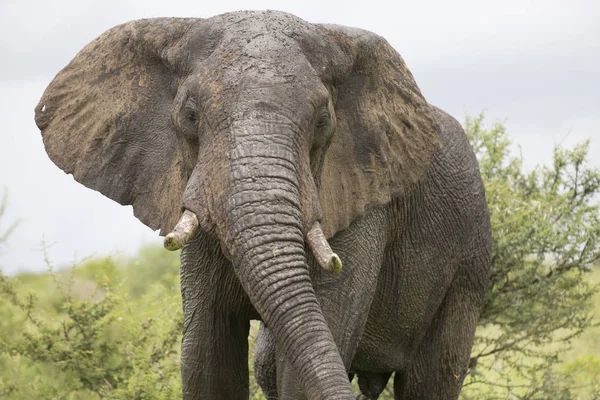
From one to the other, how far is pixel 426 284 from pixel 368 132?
122 cm

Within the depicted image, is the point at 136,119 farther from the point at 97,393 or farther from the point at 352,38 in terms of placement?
the point at 97,393

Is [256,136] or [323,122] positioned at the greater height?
[323,122]

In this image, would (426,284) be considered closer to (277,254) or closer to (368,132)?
(368,132)

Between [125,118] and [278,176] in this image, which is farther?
[125,118]

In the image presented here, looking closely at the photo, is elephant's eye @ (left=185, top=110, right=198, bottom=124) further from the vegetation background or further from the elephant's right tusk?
the vegetation background

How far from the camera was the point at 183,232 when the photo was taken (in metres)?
4.22

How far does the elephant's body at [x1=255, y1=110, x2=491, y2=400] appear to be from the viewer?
580cm

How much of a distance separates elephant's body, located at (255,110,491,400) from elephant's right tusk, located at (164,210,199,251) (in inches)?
42.1

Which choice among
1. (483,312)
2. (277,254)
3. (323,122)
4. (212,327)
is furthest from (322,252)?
(483,312)

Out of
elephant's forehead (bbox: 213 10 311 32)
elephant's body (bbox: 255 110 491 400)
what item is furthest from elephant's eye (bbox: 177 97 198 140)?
elephant's body (bbox: 255 110 491 400)

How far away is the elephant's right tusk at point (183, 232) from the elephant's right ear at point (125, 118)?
0.49 meters

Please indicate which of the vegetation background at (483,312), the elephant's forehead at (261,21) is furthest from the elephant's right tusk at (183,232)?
the vegetation background at (483,312)

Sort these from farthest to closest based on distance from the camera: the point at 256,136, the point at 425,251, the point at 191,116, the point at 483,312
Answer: the point at 483,312 < the point at 425,251 < the point at 191,116 < the point at 256,136

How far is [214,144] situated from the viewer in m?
4.41
